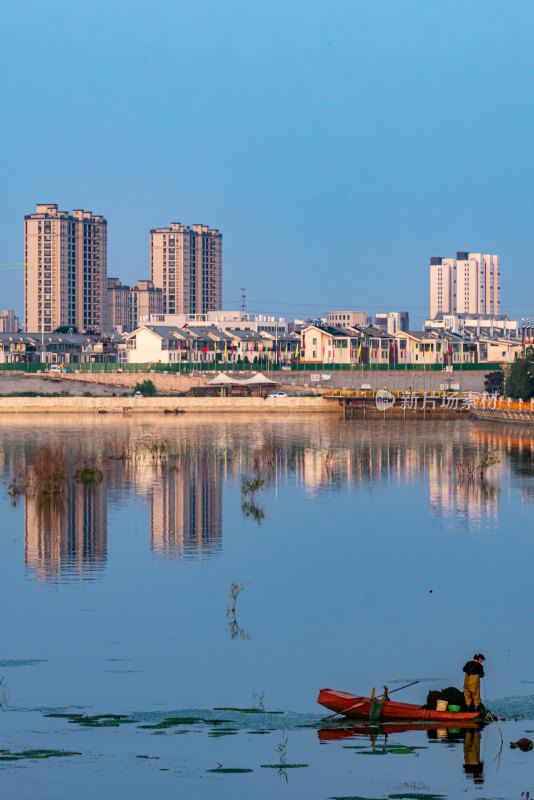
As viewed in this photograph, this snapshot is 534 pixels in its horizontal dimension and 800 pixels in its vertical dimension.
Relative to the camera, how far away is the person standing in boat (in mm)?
19594

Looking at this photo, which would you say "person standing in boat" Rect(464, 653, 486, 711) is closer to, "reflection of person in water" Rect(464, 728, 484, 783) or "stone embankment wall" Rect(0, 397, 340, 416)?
"reflection of person in water" Rect(464, 728, 484, 783)

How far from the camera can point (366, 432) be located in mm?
100312

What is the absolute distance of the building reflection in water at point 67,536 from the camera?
33906mm

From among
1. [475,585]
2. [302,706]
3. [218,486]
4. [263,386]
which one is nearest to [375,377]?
[263,386]

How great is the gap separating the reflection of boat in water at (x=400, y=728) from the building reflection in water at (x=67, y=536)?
14.3 metres

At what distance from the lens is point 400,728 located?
765 inches

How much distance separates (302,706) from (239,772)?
3186 mm

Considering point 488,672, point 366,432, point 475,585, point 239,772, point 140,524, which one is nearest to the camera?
point 239,772

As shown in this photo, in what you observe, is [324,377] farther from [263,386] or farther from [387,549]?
[387,549]

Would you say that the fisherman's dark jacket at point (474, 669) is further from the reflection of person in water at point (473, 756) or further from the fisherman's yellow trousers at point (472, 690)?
the reflection of person in water at point (473, 756)

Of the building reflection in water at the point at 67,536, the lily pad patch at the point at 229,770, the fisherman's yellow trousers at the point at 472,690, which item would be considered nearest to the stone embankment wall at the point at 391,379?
the building reflection in water at the point at 67,536

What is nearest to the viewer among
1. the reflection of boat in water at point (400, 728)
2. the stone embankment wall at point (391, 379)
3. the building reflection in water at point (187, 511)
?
the reflection of boat in water at point (400, 728)

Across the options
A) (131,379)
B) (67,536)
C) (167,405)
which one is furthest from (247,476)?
(131,379)

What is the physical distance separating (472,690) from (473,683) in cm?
16
